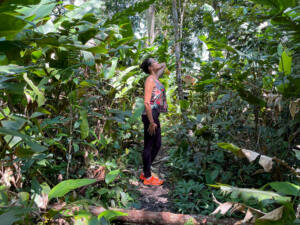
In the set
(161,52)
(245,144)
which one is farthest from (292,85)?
(161,52)

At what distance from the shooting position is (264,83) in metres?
A: 2.58

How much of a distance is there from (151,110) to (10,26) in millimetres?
2537

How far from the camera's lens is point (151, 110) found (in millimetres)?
3066

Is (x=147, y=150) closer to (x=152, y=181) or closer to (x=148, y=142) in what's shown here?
(x=148, y=142)

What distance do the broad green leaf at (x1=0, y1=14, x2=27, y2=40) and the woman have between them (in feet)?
8.05

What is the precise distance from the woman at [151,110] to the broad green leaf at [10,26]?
2.45 m

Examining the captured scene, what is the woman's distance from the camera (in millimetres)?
3029

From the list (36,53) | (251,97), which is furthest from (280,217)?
(36,53)

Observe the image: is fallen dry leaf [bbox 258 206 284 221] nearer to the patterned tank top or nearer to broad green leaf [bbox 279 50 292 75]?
broad green leaf [bbox 279 50 292 75]

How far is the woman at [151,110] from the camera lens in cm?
303

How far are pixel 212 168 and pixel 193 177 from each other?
0.25 meters

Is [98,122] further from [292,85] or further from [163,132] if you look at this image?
[163,132]

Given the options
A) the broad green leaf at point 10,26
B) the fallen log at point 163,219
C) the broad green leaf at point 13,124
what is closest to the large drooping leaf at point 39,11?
the broad green leaf at point 10,26

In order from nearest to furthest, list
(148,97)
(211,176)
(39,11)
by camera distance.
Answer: (39,11)
(211,176)
(148,97)
